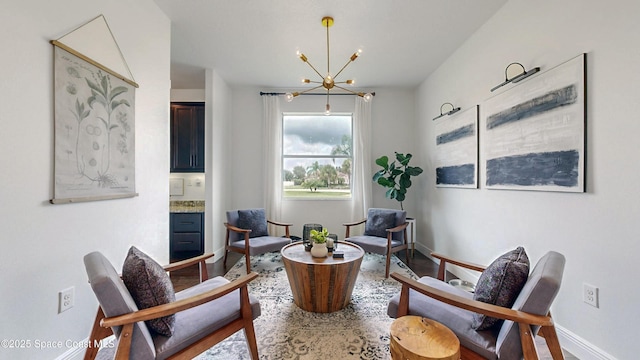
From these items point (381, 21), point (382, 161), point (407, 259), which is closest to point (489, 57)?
point (381, 21)

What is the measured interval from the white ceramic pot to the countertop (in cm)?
229

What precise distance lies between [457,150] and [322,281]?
7.82 feet

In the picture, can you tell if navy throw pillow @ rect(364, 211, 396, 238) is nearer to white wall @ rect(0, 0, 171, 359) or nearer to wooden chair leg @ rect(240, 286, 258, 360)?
wooden chair leg @ rect(240, 286, 258, 360)

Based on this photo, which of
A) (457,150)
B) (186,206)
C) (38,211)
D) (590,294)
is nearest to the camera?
(38,211)

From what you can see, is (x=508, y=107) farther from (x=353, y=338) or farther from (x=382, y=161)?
(x=353, y=338)

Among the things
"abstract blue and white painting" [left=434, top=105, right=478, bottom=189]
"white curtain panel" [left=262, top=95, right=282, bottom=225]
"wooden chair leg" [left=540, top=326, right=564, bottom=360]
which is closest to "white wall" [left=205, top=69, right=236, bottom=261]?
"white curtain panel" [left=262, top=95, right=282, bottom=225]

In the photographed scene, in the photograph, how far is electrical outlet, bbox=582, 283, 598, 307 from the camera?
1671 mm

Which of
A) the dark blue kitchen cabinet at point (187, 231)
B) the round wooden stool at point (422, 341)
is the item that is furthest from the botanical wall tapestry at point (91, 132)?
the round wooden stool at point (422, 341)

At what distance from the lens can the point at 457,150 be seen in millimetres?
3256

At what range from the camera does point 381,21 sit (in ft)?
8.77

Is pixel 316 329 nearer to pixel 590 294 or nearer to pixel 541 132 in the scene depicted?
pixel 590 294

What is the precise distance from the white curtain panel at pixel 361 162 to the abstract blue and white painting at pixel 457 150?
3.87 feet

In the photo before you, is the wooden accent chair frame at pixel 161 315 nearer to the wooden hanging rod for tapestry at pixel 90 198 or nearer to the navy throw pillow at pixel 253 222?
the wooden hanging rod for tapestry at pixel 90 198

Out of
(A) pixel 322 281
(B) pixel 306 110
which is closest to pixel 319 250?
(A) pixel 322 281
